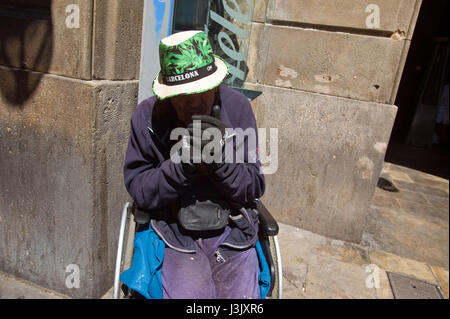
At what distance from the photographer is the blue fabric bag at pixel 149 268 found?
1604 mm

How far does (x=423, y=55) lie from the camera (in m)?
10.5

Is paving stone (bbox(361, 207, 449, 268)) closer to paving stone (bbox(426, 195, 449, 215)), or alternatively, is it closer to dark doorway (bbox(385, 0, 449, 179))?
paving stone (bbox(426, 195, 449, 215))

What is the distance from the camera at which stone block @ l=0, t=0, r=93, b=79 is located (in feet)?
6.26

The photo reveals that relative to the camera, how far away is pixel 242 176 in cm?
166

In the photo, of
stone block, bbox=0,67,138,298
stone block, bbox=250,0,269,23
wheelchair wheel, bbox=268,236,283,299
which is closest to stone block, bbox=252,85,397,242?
stone block, bbox=250,0,269,23

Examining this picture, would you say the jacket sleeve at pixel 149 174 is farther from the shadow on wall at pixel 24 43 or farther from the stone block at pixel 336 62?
the stone block at pixel 336 62

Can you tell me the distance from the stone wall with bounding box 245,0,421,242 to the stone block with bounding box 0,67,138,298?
1.64 meters

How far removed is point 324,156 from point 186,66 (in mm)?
2259

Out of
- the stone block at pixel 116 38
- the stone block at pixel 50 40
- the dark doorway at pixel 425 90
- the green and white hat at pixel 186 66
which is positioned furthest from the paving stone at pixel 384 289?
the dark doorway at pixel 425 90

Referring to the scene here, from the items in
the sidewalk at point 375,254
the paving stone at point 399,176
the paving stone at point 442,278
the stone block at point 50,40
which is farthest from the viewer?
the paving stone at point 399,176

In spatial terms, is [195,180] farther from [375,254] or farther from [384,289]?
[375,254]

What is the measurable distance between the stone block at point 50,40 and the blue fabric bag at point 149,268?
3.41 feet

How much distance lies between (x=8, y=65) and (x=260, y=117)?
2239mm
